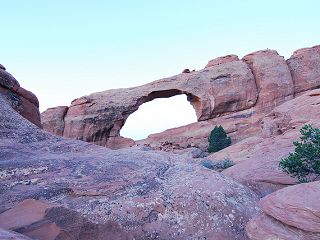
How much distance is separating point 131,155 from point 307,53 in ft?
109

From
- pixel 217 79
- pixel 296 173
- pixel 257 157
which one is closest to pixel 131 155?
pixel 296 173

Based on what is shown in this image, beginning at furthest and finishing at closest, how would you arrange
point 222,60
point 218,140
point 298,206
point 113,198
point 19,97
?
point 222,60
point 218,140
point 19,97
point 113,198
point 298,206

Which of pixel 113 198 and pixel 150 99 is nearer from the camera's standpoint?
pixel 113 198

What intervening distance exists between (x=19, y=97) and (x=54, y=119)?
26.3 metres

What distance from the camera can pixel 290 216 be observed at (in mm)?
5277

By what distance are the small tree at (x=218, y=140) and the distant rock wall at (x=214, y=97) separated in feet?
6.33

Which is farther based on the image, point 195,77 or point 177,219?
point 195,77

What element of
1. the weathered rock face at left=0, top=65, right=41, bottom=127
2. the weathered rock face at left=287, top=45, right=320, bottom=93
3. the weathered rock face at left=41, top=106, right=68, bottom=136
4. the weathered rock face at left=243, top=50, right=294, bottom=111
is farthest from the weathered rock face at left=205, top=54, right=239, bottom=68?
the weathered rock face at left=0, top=65, right=41, bottom=127

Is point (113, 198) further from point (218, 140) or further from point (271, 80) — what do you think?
point (271, 80)

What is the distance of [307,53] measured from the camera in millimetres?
37688

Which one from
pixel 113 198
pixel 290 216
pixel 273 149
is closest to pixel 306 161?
pixel 273 149

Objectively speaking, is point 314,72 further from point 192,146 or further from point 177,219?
point 177,219

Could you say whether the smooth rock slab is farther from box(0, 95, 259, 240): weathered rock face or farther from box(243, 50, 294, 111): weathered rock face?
box(243, 50, 294, 111): weathered rock face

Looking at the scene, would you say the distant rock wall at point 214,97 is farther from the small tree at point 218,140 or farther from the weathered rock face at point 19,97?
the weathered rock face at point 19,97
